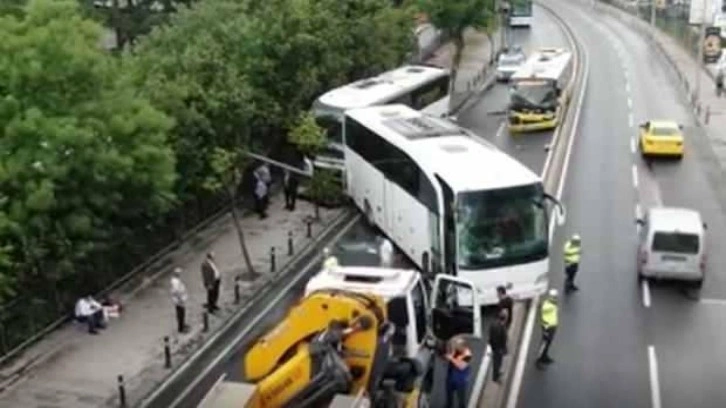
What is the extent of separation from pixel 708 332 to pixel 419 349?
792 centimetres

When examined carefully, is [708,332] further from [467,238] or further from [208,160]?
[208,160]

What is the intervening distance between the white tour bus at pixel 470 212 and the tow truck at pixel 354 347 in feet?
12.4

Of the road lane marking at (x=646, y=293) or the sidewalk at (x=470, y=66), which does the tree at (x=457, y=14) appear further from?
the road lane marking at (x=646, y=293)

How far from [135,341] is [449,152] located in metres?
8.31

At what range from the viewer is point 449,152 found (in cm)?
2522

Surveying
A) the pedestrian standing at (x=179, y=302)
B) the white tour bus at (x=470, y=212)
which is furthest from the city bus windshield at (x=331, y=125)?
the pedestrian standing at (x=179, y=302)

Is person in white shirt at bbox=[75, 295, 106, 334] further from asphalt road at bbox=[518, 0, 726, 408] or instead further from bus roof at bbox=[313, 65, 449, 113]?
bus roof at bbox=[313, 65, 449, 113]

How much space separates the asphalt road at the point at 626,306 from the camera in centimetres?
2006

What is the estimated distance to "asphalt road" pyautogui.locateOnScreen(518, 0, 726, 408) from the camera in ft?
65.8

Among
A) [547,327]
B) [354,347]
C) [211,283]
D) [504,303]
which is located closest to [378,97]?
[211,283]

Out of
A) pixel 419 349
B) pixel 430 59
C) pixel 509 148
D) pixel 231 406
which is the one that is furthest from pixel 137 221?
pixel 430 59

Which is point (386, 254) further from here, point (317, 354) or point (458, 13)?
point (458, 13)

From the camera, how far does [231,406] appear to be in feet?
48.4

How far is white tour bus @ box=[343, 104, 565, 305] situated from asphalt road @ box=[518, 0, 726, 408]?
171 centimetres
